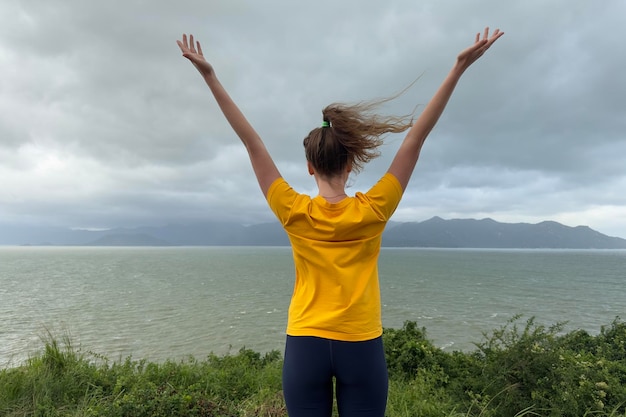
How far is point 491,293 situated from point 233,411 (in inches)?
1429

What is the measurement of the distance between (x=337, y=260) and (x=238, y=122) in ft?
3.26

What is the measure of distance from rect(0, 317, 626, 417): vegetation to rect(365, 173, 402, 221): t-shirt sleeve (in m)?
3.95

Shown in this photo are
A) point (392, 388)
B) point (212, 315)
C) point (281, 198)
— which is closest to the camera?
point (281, 198)

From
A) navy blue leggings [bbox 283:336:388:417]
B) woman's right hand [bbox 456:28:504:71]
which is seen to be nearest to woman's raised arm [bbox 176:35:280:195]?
navy blue leggings [bbox 283:336:388:417]

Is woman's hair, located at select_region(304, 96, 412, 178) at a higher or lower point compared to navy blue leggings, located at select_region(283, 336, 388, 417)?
higher

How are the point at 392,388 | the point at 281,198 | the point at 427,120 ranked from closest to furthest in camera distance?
1. the point at 281,198
2. the point at 427,120
3. the point at 392,388

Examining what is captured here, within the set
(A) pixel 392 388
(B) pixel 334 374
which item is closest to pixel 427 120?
(B) pixel 334 374

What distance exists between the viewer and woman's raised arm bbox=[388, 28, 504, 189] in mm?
2037

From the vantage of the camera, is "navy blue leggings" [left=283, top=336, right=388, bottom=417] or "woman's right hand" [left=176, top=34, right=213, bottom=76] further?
"woman's right hand" [left=176, top=34, right=213, bottom=76]

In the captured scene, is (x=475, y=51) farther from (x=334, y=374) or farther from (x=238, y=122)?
(x=334, y=374)

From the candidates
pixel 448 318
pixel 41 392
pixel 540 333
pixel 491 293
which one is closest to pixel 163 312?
pixel 448 318

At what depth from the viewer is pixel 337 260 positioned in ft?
6.10

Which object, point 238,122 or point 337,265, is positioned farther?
point 238,122

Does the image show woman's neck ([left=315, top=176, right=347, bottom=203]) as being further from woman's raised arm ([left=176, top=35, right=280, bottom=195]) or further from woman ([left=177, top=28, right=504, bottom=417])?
woman's raised arm ([left=176, top=35, right=280, bottom=195])
